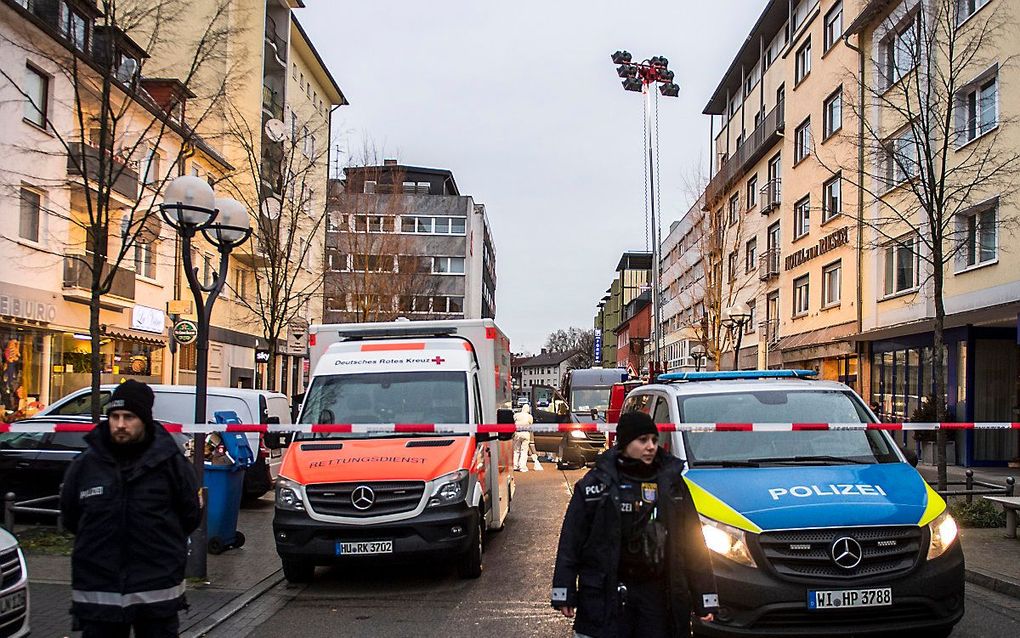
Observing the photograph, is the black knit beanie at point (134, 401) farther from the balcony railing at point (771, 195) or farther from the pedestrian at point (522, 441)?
the balcony railing at point (771, 195)

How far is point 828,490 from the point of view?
6.26 metres

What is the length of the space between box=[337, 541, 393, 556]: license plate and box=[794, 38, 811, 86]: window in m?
31.1

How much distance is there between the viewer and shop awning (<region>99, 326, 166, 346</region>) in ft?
88.0

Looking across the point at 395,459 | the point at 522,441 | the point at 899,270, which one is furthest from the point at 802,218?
the point at 395,459

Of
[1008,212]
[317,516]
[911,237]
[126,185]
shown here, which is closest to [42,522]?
[317,516]

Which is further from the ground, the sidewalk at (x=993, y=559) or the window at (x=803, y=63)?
the window at (x=803, y=63)

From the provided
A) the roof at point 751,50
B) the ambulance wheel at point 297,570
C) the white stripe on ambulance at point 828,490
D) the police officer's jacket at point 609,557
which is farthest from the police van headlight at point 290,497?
the roof at point 751,50

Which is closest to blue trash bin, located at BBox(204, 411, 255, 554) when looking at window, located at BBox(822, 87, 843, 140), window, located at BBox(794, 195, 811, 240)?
window, located at BBox(822, 87, 843, 140)

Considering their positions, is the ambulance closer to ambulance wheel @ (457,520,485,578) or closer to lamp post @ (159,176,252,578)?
ambulance wheel @ (457,520,485,578)

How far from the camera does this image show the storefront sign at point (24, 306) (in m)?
21.3

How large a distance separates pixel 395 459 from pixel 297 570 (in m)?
1.44

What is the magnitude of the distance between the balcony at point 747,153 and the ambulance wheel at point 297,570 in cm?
3027

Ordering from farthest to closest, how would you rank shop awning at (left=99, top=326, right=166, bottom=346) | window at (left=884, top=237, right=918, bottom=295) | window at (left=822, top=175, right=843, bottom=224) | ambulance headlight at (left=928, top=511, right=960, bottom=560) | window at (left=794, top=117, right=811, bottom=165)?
window at (left=794, top=117, right=811, bottom=165)
window at (left=822, top=175, right=843, bottom=224)
shop awning at (left=99, top=326, right=166, bottom=346)
window at (left=884, top=237, right=918, bottom=295)
ambulance headlight at (left=928, top=511, right=960, bottom=560)

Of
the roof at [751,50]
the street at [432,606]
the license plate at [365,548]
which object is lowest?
the street at [432,606]
